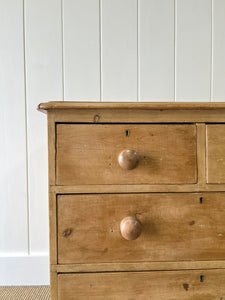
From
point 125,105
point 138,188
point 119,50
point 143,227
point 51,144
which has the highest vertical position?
point 119,50

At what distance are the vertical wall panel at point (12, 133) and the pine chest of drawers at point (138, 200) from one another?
49cm

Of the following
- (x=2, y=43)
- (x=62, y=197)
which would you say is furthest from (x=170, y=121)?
(x=2, y=43)

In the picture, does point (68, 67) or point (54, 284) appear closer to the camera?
point (54, 284)

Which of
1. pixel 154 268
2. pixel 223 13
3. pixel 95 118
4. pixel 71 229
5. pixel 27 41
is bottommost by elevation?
pixel 154 268

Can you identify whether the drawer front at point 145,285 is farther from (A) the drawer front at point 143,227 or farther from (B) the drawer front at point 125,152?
(B) the drawer front at point 125,152

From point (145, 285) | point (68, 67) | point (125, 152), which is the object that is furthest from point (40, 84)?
point (145, 285)

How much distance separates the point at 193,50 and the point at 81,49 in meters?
0.49

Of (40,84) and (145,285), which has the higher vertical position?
(40,84)

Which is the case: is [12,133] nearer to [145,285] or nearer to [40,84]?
[40,84]

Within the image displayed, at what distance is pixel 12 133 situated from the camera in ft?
3.66

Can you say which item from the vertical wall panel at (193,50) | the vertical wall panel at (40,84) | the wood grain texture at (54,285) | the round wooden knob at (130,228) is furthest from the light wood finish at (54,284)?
the vertical wall panel at (193,50)

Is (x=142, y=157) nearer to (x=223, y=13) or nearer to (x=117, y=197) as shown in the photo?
(x=117, y=197)

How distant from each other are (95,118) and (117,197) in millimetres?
220

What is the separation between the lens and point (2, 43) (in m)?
1.10
